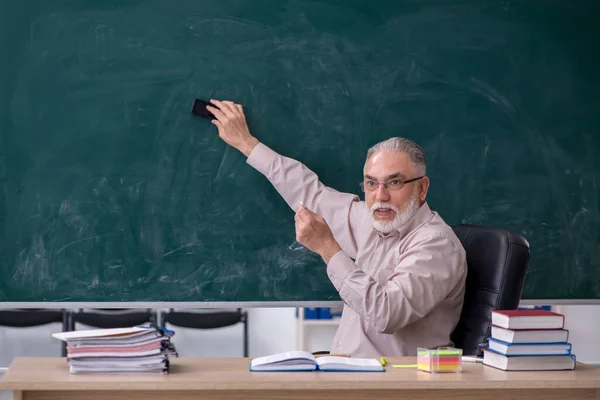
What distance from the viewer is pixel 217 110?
357cm

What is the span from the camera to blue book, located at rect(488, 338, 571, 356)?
2408 mm

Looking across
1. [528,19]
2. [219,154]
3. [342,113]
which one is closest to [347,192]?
[342,113]

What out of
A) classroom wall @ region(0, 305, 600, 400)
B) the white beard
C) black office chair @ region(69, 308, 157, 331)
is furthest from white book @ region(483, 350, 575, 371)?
black office chair @ region(69, 308, 157, 331)

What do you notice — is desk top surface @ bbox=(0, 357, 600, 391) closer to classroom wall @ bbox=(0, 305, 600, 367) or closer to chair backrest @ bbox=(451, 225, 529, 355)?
chair backrest @ bbox=(451, 225, 529, 355)

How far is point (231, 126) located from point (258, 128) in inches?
5.1

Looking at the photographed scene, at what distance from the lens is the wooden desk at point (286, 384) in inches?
85.0

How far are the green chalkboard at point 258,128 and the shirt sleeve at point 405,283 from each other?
2.63 ft

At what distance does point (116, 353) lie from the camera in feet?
7.46

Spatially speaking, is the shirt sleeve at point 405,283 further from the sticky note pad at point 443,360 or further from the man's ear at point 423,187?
the sticky note pad at point 443,360

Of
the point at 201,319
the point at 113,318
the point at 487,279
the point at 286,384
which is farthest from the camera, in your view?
the point at 201,319

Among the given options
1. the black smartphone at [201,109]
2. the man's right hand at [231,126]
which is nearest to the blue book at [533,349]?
the man's right hand at [231,126]

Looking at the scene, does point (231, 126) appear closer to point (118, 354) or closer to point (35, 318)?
point (118, 354)

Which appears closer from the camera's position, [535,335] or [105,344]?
[105,344]

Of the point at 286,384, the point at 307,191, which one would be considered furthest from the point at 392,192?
the point at 286,384
